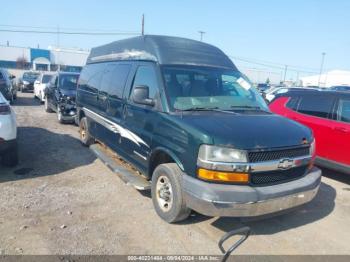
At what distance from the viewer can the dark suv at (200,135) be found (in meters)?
3.50

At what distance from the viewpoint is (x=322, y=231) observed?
427 cm

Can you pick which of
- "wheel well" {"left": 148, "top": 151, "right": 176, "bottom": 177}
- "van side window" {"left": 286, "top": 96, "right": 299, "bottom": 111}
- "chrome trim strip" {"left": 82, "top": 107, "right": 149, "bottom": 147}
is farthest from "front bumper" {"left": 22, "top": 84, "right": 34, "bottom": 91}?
"wheel well" {"left": 148, "top": 151, "right": 176, "bottom": 177}

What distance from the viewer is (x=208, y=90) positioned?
4.68 metres

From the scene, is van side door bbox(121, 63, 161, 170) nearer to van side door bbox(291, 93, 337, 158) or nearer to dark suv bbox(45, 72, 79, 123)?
van side door bbox(291, 93, 337, 158)

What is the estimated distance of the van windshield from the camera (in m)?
4.36

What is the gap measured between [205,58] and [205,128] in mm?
1852

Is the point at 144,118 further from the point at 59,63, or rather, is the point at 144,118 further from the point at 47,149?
the point at 59,63

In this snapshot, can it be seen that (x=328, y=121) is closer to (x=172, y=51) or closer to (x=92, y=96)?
(x=172, y=51)

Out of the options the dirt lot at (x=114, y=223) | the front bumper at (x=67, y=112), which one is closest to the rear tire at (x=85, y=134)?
the dirt lot at (x=114, y=223)

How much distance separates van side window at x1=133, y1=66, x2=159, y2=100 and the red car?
3.77m

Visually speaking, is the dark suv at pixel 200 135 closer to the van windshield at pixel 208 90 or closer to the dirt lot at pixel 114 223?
the van windshield at pixel 208 90

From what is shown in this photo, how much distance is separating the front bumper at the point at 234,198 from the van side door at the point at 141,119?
1.02 metres

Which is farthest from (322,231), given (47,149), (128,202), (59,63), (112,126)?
(59,63)

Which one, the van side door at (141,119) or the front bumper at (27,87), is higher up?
the van side door at (141,119)
